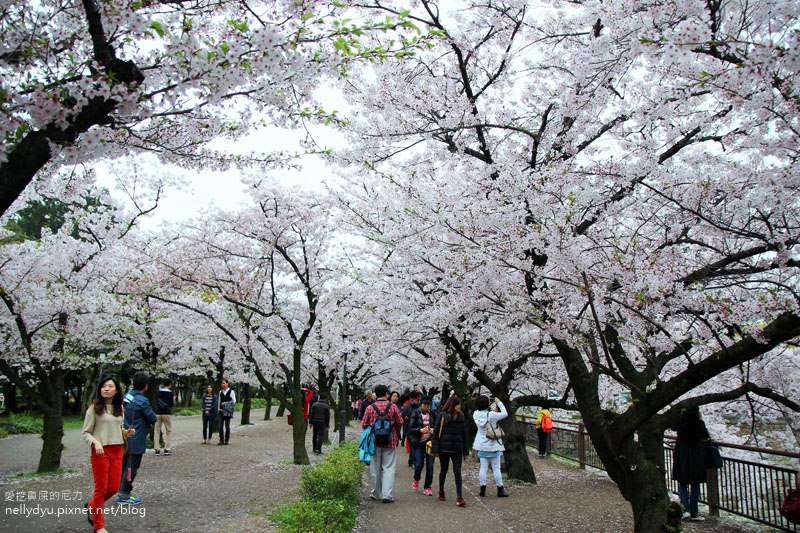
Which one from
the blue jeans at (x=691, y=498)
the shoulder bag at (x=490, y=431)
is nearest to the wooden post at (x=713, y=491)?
the blue jeans at (x=691, y=498)

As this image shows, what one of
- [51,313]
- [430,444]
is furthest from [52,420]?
[430,444]

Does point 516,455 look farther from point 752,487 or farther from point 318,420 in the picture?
point 318,420

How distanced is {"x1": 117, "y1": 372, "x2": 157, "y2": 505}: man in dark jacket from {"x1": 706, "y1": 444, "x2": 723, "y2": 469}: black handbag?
748 centimetres

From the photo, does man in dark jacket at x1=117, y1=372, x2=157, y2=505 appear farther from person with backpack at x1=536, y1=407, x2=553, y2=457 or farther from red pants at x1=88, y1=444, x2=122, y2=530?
person with backpack at x1=536, y1=407, x2=553, y2=457

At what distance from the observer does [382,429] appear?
321 inches

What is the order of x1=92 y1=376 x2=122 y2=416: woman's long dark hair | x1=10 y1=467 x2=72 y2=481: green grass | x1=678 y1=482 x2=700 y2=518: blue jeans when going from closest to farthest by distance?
x1=92 y1=376 x2=122 y2=416: woman's long dark hair
x1=678 y1=482 x2=700 y2=518: blue jeans
x1=10 y1=467 x2=72 y2=481: green grass

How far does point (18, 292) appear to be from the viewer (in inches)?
347

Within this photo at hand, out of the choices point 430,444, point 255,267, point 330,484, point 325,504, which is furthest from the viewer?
point 255,267

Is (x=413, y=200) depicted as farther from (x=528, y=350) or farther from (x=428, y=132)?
(x=528, y=350)

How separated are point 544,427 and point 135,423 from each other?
12015 millimetres

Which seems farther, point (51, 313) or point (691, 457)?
point (51, 313)

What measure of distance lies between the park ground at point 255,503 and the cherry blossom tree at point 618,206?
6.60ft

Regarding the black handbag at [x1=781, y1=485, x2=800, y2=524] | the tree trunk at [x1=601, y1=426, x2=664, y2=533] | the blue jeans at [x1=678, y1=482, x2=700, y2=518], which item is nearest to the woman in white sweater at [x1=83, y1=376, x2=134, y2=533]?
the tree trunk at [x1=601, y1=426, x2=664, y2=533]

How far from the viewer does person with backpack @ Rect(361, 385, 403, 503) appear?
8.12 m
